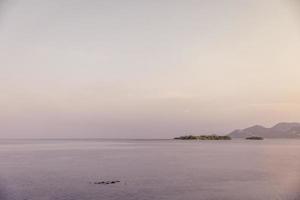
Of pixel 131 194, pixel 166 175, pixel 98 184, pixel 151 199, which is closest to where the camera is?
pixel 151 199

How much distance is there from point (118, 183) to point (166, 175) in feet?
29.3

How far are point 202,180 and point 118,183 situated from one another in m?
9.29

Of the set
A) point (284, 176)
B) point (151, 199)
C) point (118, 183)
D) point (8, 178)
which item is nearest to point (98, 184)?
point (118, 183)

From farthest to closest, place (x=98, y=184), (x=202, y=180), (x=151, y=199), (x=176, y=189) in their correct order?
(x=202, y=180), (x=98, y=184), (x=176, y=189), (x=151, y=199)

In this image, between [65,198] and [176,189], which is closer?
[65,198]

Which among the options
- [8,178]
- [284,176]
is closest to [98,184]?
[8,178]

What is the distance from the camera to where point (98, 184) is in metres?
37.6

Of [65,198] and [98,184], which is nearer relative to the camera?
[65,198]

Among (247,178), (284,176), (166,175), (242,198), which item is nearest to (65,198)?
(242,198)

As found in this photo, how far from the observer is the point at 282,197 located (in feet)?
104

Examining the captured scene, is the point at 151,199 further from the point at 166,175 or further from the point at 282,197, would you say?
the point at 166,175

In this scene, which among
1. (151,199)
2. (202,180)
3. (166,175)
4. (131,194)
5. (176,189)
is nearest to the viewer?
(151,199)

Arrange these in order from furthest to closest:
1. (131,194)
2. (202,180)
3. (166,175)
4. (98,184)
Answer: (166,175), (202,180), (98,184), (131,194)

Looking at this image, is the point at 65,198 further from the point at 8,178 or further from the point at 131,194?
the point at 8,178
